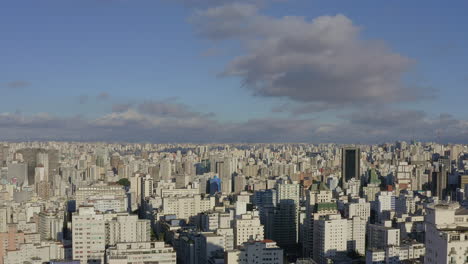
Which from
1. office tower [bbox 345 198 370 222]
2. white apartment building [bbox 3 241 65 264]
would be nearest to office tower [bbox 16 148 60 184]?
white apartment building [bbox 3 241 65 264]

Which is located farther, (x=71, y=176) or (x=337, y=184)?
(x=337, y=184)

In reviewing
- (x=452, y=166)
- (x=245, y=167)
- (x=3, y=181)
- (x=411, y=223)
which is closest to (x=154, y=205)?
(x=3, y=181)

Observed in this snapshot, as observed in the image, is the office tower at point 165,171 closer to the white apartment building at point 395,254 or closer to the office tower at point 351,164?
the office tower at point 351,164

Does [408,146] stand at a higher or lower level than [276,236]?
higher

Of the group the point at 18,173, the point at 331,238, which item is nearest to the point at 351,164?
the point at 331,238

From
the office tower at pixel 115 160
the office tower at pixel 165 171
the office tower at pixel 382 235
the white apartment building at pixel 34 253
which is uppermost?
the office tower at pixel 115 160

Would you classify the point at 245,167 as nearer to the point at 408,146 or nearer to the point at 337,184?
the point at 337,184

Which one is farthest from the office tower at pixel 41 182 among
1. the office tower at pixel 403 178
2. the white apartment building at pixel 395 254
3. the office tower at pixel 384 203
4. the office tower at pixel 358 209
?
the office tower at pixel 403 178
